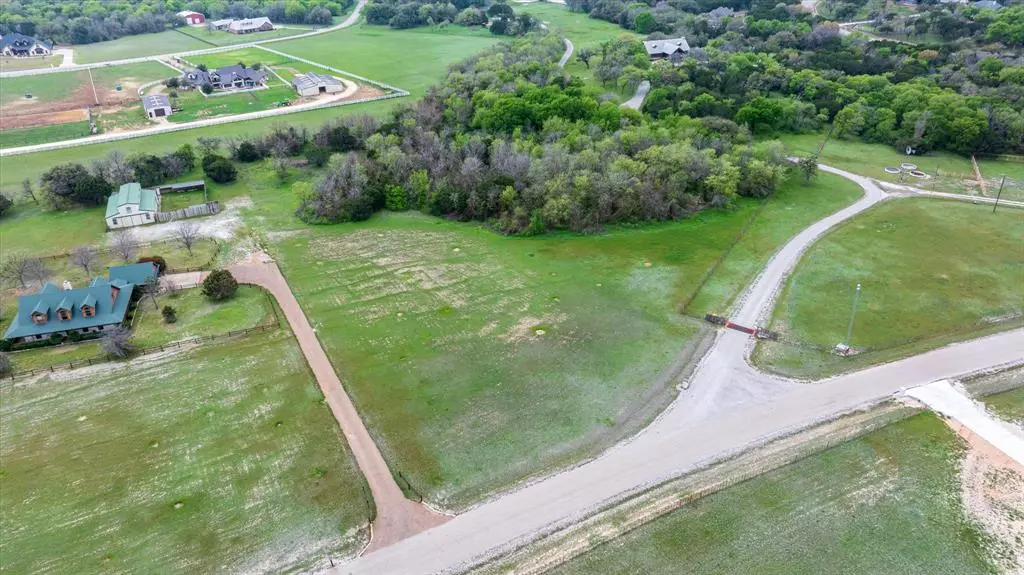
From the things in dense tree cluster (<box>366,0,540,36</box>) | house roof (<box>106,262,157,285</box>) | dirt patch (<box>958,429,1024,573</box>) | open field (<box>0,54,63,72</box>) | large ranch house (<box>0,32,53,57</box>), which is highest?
dense tree cluster (<box>366,0,540,36</box>)

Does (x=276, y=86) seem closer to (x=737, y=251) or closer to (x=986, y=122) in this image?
(x=737, y=251)

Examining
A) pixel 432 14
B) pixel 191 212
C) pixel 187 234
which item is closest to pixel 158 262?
pixel 187 234

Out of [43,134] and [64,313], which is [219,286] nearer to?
[64,313]

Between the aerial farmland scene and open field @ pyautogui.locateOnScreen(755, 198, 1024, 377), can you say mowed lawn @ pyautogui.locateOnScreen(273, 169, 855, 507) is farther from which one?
open field @ pyautogui.locateOnScreen(755, 198, 1024, 377)

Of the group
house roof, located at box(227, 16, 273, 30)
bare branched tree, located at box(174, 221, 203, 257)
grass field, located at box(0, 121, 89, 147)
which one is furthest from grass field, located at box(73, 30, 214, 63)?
bare branched tree, located at box(174, 221, 203, 257)

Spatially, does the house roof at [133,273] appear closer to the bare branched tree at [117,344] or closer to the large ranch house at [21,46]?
the bare branched tree at [117,344]

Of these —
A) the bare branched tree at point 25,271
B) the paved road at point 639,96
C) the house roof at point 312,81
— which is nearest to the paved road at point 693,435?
the bare branched tree at point 25,271
